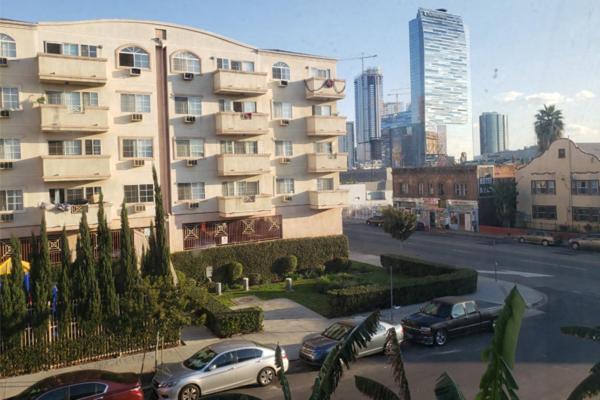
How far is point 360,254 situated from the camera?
36750 millimetres

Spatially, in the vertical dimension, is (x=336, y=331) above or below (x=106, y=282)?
below

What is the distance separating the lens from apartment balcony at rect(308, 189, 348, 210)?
3120 centimetres

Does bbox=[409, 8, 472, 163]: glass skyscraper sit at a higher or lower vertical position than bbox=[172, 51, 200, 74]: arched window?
lower

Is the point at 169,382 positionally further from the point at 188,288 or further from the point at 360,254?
the point at 360,254

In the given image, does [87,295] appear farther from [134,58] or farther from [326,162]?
[326,162]

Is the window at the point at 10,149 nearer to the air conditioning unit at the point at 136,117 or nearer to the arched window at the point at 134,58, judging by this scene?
the air conditioning unit at the point at 136,117

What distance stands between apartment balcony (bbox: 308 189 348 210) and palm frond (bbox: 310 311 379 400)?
25888 millimetres

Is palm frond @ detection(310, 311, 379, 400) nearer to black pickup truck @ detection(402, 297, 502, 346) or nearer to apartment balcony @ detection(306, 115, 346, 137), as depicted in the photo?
black pickup truck @ detection(402, 297, 502, 346)

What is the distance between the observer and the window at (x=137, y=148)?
84.4 ft

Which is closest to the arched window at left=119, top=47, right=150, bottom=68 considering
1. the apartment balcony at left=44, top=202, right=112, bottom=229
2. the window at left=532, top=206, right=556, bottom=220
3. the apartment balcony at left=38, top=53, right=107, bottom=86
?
the apartment balcony at left=38, top=53, right=107, bottom=86

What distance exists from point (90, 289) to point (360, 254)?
23.5 m

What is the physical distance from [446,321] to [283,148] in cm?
1705

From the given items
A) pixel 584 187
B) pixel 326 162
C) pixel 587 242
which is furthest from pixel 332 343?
pixel 584 187

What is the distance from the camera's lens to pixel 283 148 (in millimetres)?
30719
